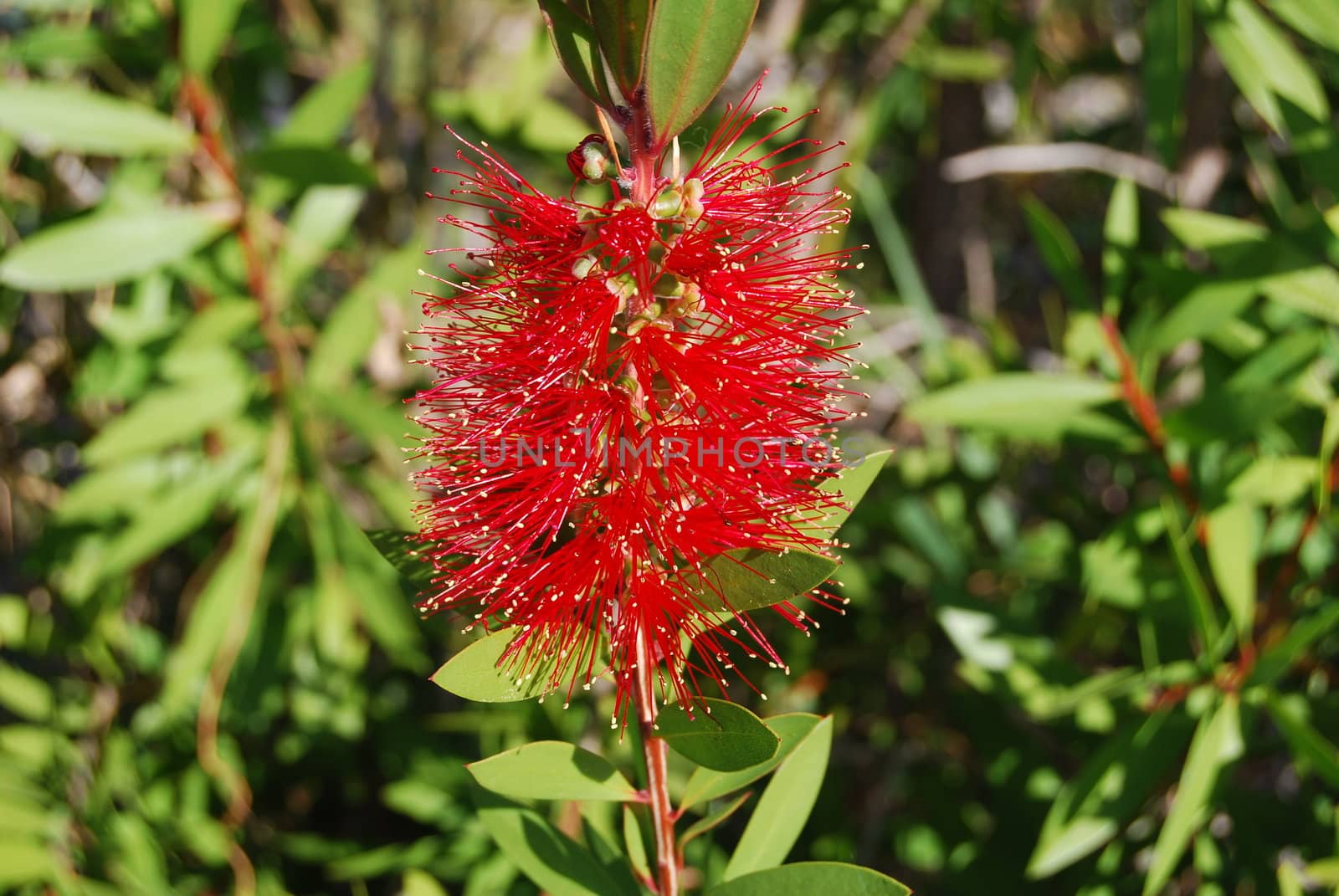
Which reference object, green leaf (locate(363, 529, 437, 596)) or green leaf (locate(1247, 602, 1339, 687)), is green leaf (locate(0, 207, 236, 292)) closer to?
green leaf (locate(363, 529, 437, 596))

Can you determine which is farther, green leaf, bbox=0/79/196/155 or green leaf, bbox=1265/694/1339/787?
green leaf, bbox=0/79/196/155

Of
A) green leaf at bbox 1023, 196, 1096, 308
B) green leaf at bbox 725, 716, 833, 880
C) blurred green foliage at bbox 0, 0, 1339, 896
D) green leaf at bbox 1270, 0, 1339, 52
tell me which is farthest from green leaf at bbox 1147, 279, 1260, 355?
green leaf at bbox 725, 716, 833, 880

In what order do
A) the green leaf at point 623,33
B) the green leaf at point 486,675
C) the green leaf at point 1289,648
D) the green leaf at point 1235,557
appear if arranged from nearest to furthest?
the green leaf at point 623,33 → the green leaf at point 486,675 → the green leaf at point 1289,648 → the green leaf at point 1235,557

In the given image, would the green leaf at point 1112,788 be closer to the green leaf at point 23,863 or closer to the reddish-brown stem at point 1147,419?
the reddish-brown stem at point 1147,419

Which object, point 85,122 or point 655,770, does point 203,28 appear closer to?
point 85,122

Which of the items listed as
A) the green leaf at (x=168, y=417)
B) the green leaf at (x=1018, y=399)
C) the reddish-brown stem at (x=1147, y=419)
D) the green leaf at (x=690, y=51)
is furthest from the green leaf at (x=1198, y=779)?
the green leaf at (x=168, y=417)

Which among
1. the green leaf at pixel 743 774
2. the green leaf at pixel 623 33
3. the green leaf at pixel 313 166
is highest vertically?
the green leaf at pixel 313 166

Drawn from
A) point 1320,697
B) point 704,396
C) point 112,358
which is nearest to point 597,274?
point 704,396

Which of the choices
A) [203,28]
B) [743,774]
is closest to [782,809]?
[743,774]
